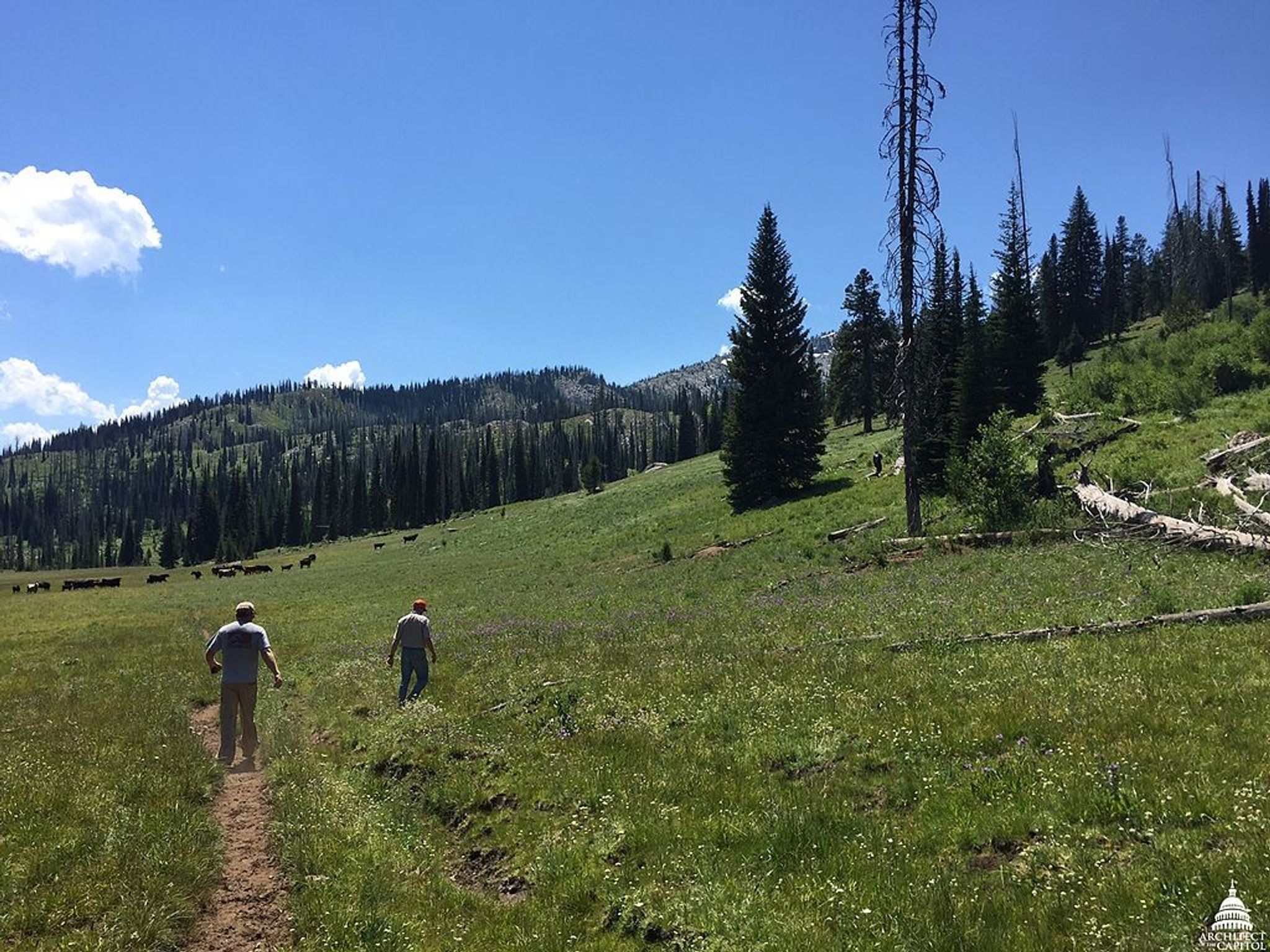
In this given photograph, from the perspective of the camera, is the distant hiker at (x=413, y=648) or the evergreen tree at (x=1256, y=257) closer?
the distant hiker at (x=413, y=648)

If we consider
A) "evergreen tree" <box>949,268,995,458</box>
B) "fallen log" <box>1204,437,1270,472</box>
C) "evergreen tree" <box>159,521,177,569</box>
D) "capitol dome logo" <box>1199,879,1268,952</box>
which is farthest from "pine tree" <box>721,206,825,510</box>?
"evergreen tree" <box>159,521,177,569</box>

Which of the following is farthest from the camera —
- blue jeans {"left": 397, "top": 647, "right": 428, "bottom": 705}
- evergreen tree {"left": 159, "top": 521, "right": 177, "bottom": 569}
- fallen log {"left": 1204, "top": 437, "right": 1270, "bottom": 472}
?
evergreen tree {"left": 159, "top": 521, "right": 177, "bottom": 569}

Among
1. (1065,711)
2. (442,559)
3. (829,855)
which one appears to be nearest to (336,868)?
(829,855)

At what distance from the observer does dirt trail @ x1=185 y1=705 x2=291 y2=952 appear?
6.38m

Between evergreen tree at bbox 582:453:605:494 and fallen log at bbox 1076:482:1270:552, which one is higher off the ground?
evergreen tree at bbox 582:453:605:494

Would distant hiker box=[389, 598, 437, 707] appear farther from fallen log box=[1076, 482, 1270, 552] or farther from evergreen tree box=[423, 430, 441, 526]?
evergreen tree box=[423, 430, 441, 526]

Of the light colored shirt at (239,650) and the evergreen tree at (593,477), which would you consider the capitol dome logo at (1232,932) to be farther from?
the evergreen tree at (593,477)

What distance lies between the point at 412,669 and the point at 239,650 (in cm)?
373

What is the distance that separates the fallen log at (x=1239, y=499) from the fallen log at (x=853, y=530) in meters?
10.9

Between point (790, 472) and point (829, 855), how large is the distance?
36.7m

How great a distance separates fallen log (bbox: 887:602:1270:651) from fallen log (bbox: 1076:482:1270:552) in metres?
5.44

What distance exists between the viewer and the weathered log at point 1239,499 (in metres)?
16.0

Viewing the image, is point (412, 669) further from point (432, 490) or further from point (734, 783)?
point (432, 490)

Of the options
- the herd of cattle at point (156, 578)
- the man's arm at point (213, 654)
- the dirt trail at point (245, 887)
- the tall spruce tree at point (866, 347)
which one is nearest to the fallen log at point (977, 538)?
the dirt trail at point (245, 887)
